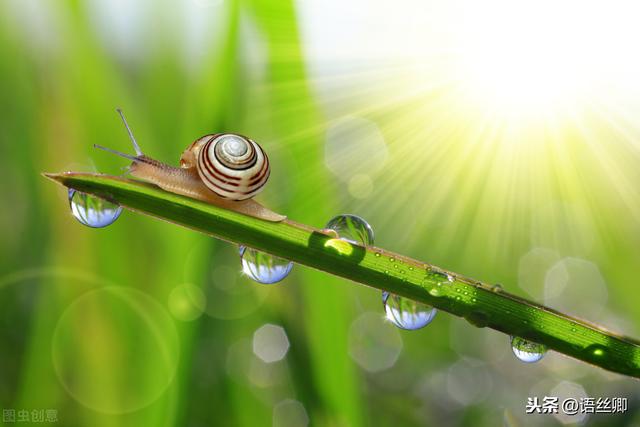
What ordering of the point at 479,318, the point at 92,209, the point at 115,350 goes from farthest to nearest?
the point at 115,350, the point at 92,209, the point at 479,318

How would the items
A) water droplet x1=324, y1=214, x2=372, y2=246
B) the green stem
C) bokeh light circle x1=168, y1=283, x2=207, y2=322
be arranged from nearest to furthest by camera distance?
the green stem, water droplet x1=324, y1=214, x2=372, y2=246, bokeh light circle x1=168, y1=283, x2=207, y2=322

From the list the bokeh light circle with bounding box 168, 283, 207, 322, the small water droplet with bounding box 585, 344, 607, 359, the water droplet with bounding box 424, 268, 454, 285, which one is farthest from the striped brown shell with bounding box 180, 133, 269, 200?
the small water droplet with bounding box 585, 344, 607, 359

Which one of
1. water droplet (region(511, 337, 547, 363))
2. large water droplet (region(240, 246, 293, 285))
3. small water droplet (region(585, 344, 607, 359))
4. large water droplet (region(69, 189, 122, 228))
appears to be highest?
large water droplet (region(240, 246, 293, 285))

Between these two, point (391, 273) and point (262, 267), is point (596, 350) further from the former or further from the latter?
point (262, 267)

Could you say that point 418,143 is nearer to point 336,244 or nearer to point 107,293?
point 107,293

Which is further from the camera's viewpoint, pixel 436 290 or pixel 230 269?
pixel 230 269

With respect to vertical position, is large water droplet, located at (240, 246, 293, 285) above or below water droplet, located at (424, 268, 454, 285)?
above

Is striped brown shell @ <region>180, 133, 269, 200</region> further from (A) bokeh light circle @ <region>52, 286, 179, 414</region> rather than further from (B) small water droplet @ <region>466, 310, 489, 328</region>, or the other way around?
(B) small water droplet @ <region>466, 310, 489, 328</region>

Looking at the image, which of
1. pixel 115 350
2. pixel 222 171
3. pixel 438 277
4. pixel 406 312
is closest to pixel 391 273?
pixel 438 277
